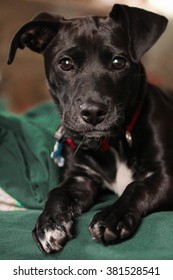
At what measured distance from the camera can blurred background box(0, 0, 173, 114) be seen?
357 cm

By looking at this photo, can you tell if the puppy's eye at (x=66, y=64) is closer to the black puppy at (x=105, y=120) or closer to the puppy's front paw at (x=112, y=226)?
the black puppy at (x=105, y=120)

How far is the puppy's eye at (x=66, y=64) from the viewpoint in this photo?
2080 mm

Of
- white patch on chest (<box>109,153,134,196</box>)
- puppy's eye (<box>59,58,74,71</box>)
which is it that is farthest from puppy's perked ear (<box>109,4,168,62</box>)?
white patch on chest (<box>109,153,134,196</box>)

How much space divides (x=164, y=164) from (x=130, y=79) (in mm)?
418

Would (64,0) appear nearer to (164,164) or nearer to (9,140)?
(9,140)

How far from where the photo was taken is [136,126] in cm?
222

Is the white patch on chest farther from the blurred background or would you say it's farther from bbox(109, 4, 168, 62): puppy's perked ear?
the blurred background

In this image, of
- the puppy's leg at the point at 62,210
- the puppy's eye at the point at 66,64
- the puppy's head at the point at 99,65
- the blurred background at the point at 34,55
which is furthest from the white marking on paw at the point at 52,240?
the blurred background at the point at 34,55

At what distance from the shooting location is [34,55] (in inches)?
145

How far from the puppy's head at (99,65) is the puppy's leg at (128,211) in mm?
295

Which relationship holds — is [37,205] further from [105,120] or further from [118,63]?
[118,63]

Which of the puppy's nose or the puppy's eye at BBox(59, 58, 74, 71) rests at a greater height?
the puppy's eye at BBox(59, 58, 74, 71)

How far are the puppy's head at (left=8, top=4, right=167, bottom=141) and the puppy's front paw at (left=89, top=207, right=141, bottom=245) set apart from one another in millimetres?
391
